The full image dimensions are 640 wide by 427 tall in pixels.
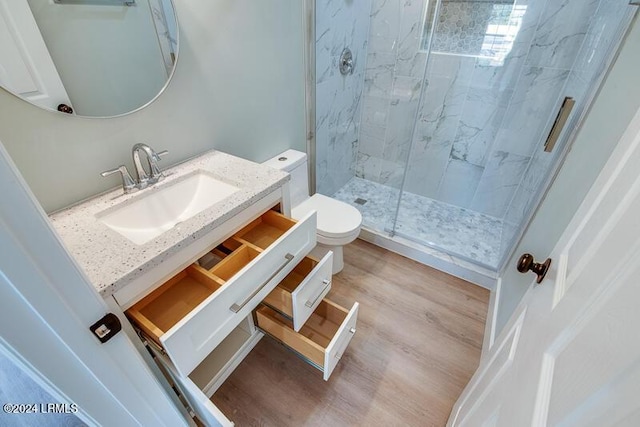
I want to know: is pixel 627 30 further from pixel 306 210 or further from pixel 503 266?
pixel 306 210

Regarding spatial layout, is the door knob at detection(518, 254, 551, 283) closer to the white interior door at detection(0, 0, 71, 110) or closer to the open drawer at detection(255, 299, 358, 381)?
the open drawer at detection(255, 299, 358, 381)

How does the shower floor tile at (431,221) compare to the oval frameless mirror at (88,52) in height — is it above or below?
below

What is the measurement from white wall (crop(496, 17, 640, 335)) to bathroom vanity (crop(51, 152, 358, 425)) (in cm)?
89

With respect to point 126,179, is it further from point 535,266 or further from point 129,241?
point 535,266

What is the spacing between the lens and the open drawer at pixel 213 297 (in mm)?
784

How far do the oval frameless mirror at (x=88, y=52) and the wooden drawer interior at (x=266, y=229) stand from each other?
0.66 meters

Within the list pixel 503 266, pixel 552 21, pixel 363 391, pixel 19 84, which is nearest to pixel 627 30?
pixel 552 21

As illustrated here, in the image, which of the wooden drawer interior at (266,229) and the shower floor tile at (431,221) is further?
the shower floor tile at (431,221)

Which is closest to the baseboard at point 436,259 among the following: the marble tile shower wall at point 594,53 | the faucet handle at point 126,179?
the marble tile shower wall at point 594,53

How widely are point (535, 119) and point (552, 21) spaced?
590mm

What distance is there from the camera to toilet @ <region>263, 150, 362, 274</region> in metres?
1.69

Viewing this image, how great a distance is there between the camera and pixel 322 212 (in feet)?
5.98

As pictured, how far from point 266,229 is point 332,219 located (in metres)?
0.57

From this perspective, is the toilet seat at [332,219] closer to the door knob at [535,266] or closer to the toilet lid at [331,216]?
the toilet lid at [331,216]
